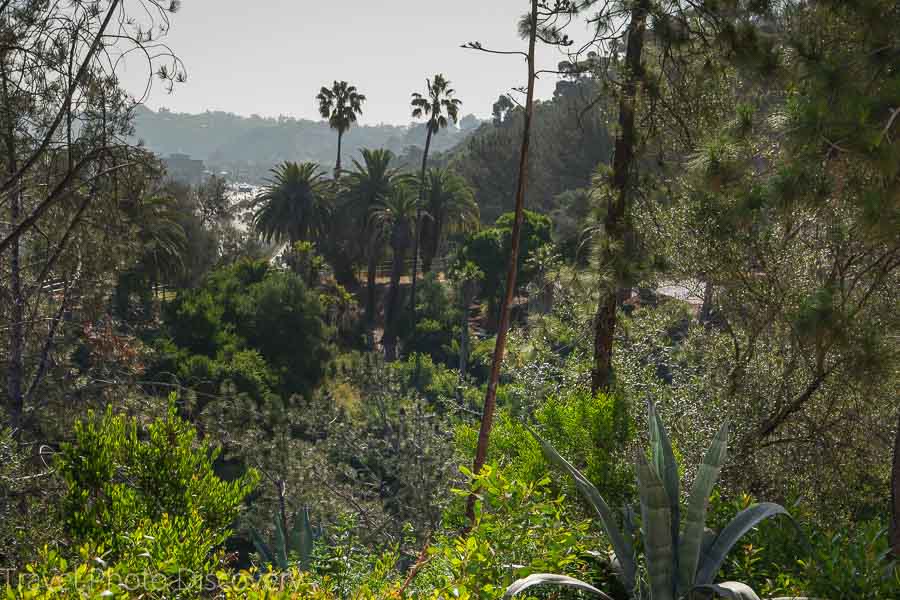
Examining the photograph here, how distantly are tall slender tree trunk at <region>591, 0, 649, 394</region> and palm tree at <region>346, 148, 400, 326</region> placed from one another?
25.8 m

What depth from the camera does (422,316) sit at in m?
33.1

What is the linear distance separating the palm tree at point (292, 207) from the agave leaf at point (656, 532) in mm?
31610

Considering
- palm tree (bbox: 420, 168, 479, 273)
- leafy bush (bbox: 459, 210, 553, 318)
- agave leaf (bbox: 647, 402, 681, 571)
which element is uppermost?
palm tree (bbox: 420, 168, 479, 273)

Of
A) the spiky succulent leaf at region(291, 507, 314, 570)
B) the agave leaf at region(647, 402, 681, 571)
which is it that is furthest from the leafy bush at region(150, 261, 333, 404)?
Answer: the agave leaf at region(647, 402, 681, 571)

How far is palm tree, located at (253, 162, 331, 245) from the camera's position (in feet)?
112

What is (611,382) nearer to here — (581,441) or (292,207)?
(581,441)

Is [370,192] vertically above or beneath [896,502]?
above

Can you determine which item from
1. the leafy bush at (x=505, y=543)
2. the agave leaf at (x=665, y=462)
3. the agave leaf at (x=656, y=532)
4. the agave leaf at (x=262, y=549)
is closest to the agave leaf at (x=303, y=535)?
the agave leaf at (x=262, y=549)

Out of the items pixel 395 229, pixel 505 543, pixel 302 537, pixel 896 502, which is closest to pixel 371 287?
pixel 395 229

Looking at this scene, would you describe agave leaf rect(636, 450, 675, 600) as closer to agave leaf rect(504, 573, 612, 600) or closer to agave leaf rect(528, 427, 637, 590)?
agave leaf rect(528, 427, 637, 590)

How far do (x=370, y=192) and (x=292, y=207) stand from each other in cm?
387

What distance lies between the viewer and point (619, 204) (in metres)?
8.46

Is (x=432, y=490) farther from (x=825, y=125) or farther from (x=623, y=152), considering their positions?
(x=825, y=125)

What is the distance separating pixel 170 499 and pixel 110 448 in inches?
21.4
